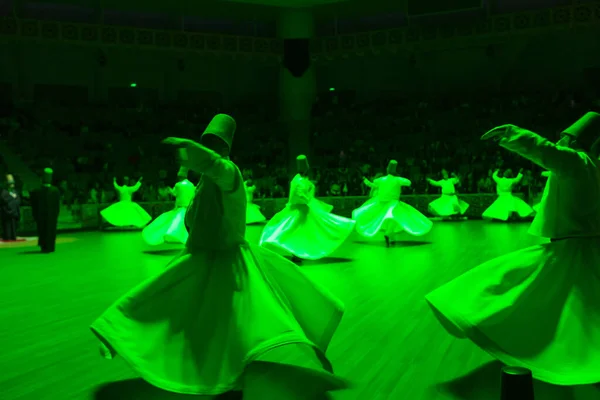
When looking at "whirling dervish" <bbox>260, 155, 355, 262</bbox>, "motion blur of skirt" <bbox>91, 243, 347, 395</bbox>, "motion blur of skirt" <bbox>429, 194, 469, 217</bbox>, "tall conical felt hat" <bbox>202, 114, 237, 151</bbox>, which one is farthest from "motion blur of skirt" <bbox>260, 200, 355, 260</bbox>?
"motion blur of skirt" <bbox>429, 194, 469, 217</bbox>

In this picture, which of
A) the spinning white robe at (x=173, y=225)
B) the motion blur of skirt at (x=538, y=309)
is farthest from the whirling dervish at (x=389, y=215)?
the motion blur of skirt at (x=538, y=309)

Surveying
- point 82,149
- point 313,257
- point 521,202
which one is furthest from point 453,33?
point 313,257

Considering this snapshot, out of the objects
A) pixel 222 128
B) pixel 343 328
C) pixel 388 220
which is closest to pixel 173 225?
pixel 388 220

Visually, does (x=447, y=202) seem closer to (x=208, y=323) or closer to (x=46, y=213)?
(x=46, y=213)

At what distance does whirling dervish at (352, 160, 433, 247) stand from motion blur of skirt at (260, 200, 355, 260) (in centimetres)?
253

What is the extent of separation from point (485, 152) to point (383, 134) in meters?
5.26

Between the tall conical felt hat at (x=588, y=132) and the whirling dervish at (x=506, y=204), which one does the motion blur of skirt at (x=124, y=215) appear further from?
the tall conical felt hat at (x=588, y=132)

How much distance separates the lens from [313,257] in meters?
9.84

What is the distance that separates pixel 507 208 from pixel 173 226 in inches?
419

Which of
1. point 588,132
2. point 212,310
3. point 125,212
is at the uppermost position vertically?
point 588,132

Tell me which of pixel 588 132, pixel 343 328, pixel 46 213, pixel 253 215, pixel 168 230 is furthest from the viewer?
pixel 253 215

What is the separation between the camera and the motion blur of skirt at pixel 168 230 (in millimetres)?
12453

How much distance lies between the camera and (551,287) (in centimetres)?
409

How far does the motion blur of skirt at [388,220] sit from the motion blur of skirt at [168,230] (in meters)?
3.60
